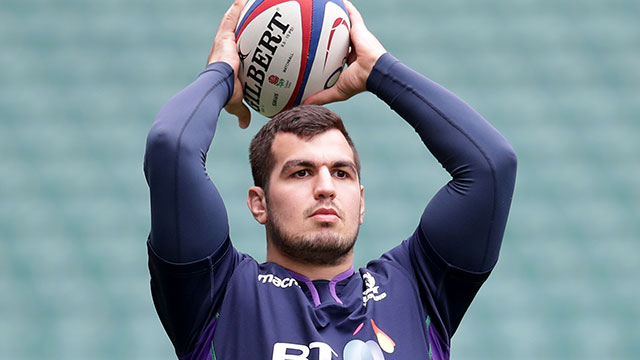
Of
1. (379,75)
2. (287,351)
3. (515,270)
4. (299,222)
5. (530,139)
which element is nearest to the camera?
(287,351)

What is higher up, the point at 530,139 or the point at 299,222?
the point at 299,222

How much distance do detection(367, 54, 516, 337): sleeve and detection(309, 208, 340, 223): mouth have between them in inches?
10.8

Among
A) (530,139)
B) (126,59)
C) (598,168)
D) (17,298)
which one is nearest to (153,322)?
(17,298)

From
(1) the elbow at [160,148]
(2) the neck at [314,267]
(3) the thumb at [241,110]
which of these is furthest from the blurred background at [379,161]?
(1) the elbow at [160,148]

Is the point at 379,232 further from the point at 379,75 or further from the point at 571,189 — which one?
the point at 379,75

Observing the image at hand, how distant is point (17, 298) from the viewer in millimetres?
4984

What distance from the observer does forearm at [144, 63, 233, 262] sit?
1.89 meters

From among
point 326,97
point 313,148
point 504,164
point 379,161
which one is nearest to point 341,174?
point 313,148

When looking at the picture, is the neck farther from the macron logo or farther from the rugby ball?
the rugby ball

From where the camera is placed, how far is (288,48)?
7.45 feet

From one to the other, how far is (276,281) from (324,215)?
216mm

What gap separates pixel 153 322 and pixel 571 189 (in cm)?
289

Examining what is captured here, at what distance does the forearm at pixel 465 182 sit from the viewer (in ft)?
6.73

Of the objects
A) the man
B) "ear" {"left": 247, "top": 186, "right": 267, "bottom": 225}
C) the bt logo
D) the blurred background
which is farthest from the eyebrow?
the blurred background
